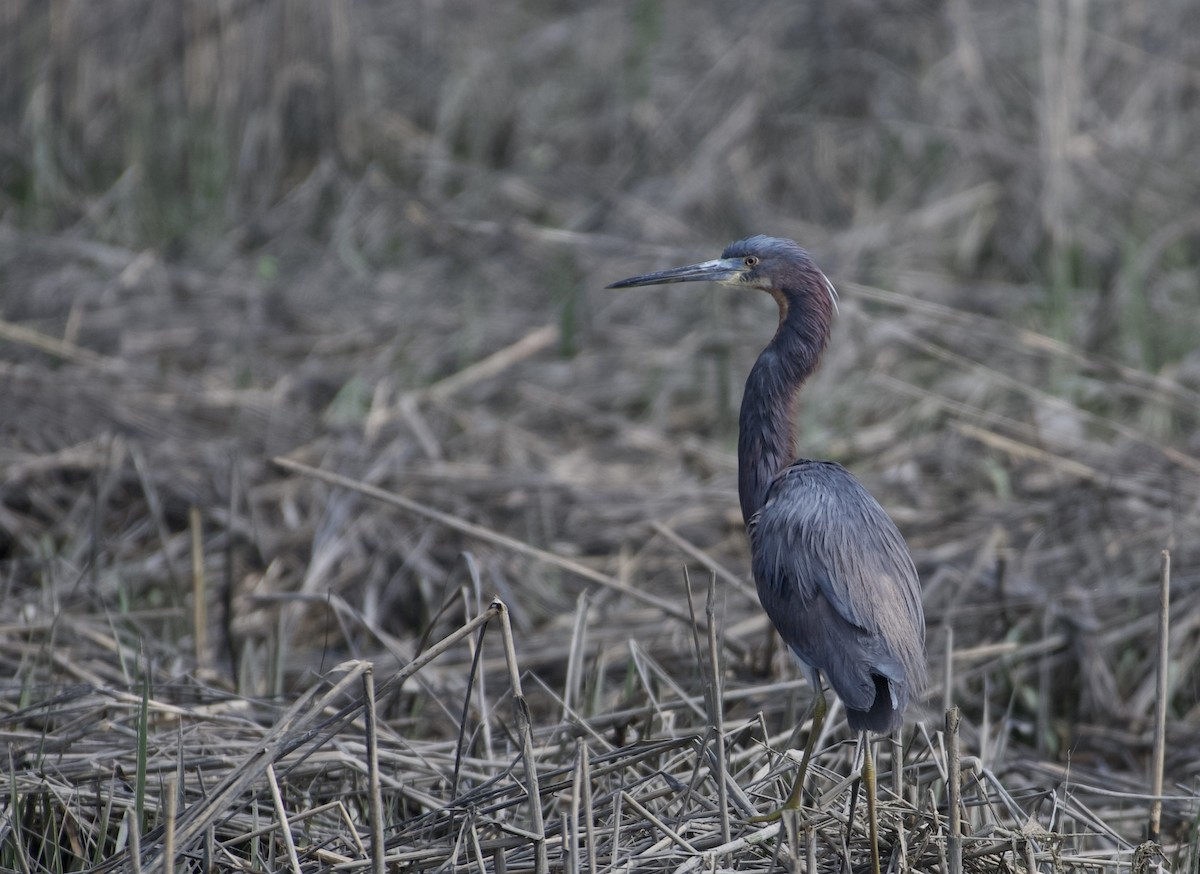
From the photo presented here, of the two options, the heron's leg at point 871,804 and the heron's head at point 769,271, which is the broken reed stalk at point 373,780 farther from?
the heron's head at point 769,271

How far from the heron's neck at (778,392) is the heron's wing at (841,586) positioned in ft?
0.52

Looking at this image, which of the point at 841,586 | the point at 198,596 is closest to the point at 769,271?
the point at 841,586

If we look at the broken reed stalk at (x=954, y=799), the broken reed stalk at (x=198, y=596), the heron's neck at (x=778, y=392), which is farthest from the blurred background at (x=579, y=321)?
the broken reed stalk at (x=954, y=799)

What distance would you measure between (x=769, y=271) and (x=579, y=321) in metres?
3.47

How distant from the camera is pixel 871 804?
10.1 feet

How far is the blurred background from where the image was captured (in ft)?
15.9

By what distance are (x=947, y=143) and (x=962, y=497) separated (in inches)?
139

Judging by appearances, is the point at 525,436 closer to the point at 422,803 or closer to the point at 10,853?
the point at 422,803

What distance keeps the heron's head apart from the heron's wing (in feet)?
1.83

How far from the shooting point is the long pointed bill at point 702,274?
12.6ft

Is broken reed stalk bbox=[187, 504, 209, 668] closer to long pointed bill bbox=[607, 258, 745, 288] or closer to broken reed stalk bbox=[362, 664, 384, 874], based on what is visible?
long pointed bill bbox=[607, 258, 745, 288]

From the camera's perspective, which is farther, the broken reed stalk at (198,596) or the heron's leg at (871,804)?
the broken reed stalk at (198,596)

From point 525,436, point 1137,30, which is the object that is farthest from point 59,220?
point 1137,30

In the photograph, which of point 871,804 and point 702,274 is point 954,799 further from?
point 702,274
